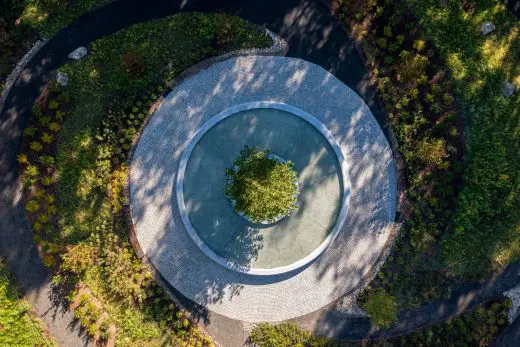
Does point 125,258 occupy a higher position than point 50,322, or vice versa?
point 125,258

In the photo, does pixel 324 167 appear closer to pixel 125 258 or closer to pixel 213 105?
pixel 213 105

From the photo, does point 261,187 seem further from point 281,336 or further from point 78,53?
point 78,53

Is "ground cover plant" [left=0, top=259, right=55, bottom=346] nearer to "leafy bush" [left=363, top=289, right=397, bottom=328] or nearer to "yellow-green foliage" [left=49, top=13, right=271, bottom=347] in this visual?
"yellow-green foliage" [left=49, top=13, right=271, bottom=347]

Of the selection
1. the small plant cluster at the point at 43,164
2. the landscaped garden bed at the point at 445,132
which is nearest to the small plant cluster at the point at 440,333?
the landscaped garden bed at the point at 445,132

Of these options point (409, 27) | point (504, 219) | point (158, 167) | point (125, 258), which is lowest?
point (125, 258)

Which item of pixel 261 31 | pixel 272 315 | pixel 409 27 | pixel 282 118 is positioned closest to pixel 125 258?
pixel 272 315
